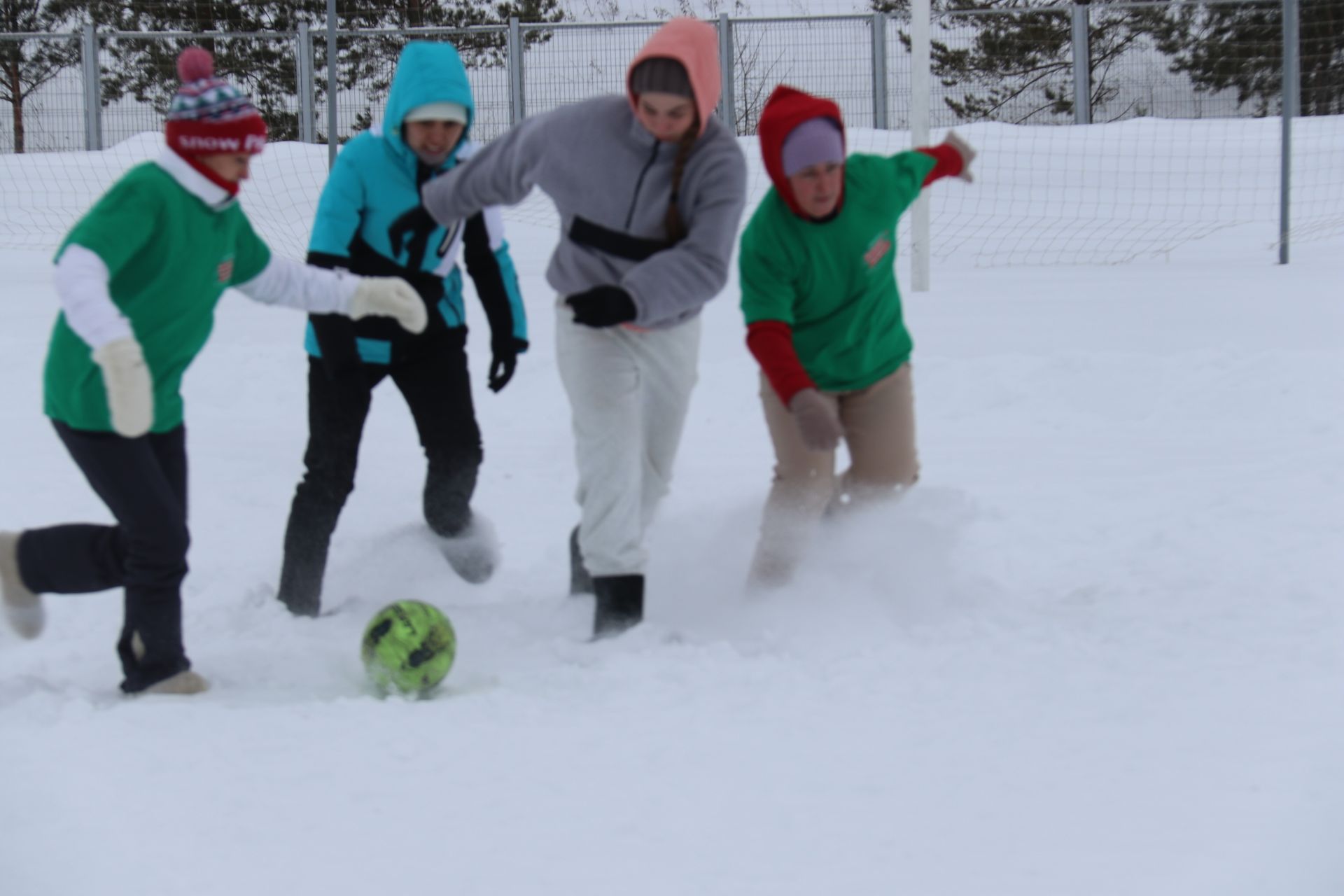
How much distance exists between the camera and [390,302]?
3555 mm

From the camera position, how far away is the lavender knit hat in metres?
3.42

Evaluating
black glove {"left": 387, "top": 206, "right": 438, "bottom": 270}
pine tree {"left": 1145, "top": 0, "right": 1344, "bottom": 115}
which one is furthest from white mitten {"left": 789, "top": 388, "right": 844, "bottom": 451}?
pine tree {"left": 1145, "top": 0, "right": 1344, "bottom": 115}

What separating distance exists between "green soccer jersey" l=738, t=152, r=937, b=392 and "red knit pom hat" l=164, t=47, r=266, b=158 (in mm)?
1294

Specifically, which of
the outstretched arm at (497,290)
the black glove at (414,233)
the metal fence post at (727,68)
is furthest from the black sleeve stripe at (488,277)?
the metal fence post at (727,68)

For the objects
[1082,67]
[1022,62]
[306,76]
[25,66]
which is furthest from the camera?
[1022,62]

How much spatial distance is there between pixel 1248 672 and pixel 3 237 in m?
12.2

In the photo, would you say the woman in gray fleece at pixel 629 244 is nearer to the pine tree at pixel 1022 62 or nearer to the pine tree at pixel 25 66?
the pine tree at pixel 1022 62

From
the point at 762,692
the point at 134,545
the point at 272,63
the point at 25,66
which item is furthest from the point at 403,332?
the point at 25,66

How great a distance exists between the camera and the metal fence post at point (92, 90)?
1332cm

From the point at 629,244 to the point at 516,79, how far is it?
10.6m

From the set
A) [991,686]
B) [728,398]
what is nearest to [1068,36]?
[728,398]

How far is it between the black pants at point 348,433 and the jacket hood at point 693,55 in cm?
109

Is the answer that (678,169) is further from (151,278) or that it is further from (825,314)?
(151,278)

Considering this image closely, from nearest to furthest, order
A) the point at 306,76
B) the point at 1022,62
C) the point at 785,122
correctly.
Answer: the point at 785,122 < the point at 306,76 < the point at 1022,62
